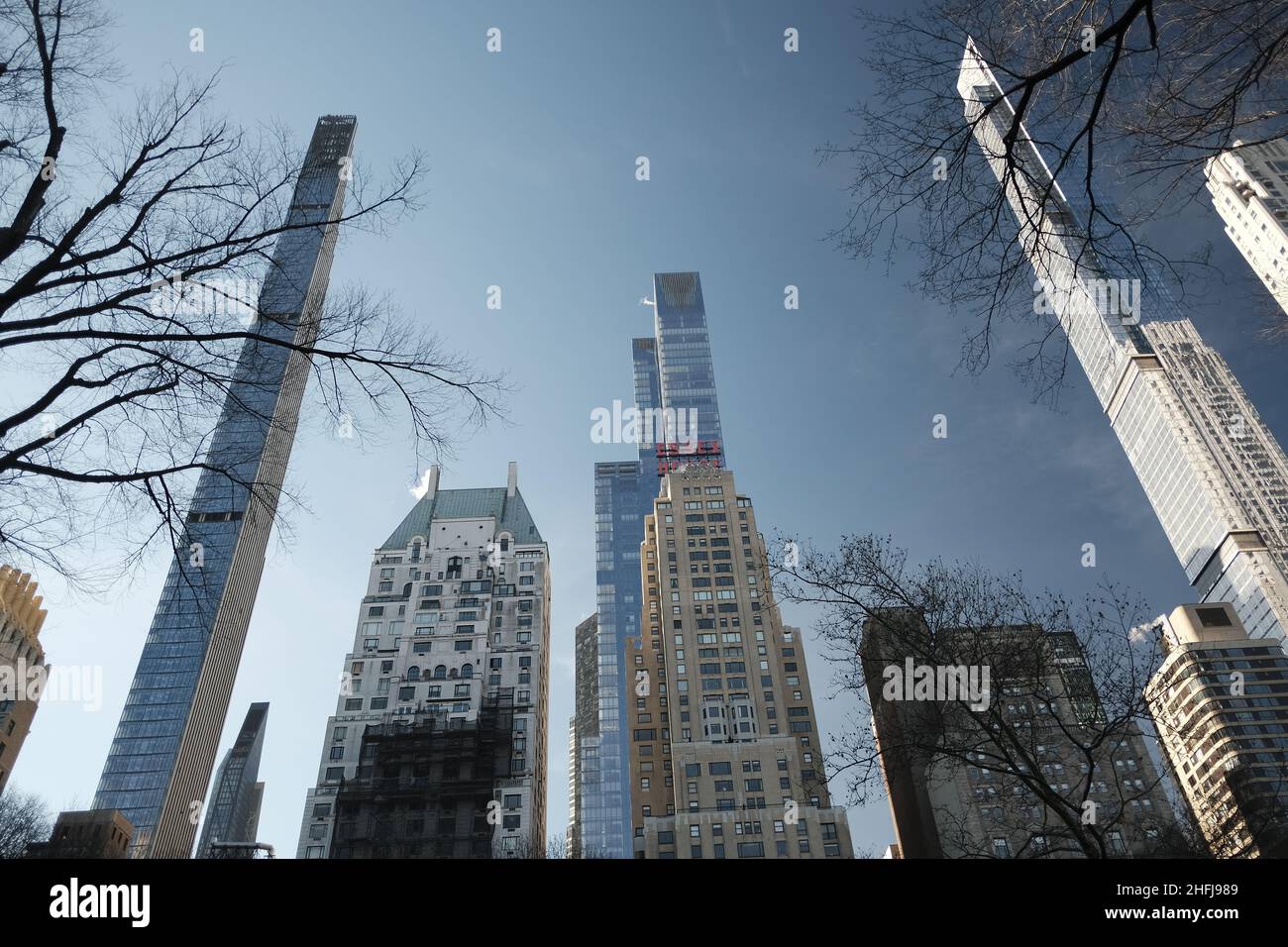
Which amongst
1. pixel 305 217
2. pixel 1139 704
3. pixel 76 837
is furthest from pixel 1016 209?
pixel 76 837

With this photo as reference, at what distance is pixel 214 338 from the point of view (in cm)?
769

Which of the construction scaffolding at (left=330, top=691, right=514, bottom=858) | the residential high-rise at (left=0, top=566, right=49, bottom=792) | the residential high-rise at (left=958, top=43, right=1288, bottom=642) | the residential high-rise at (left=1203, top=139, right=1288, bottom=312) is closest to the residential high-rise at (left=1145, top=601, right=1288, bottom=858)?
the residential high-rise at (left=958, top=43, right=1288, bottom=642)

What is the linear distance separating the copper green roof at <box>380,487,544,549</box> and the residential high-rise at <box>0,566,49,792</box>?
98.2 feet

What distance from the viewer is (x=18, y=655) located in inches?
2416

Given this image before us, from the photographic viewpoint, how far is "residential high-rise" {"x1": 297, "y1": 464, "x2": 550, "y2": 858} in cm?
5947

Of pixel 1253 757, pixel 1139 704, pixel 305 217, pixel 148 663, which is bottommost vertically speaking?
pixel 1139 704

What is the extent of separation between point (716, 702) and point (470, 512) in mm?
35786

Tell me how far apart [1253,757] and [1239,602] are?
66474 millimetres

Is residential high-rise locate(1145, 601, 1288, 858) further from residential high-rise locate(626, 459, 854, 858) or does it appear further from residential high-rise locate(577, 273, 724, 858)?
residential high-rise locate(577, 273, 724, 858)

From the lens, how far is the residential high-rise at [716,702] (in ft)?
217

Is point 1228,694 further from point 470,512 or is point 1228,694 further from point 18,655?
point 18,655
